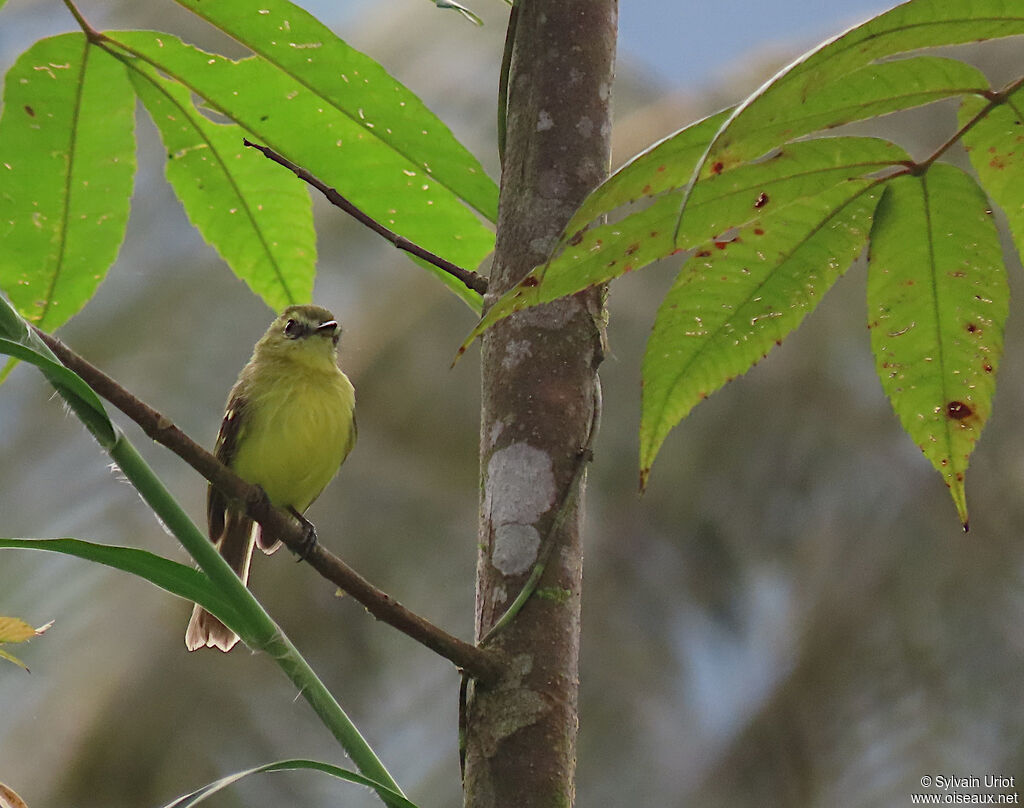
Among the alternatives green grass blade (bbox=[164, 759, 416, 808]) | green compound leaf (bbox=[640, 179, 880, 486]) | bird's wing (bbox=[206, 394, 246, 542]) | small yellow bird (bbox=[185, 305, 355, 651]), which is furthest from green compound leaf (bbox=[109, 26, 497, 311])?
bird's wing (bbox=[206, 394, 246, 542])

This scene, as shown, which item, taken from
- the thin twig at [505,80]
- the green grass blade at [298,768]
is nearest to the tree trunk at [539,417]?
the thin twig at [505,80]

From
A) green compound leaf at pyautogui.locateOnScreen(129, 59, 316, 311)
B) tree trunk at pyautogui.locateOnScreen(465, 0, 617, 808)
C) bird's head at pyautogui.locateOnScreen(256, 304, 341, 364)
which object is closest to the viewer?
tree trunk at pyautogui.locateOnScreen(465, 0, 617, 808)

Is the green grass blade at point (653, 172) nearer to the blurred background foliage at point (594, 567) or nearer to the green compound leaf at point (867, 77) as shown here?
the green compound leaf at point (867, 77)

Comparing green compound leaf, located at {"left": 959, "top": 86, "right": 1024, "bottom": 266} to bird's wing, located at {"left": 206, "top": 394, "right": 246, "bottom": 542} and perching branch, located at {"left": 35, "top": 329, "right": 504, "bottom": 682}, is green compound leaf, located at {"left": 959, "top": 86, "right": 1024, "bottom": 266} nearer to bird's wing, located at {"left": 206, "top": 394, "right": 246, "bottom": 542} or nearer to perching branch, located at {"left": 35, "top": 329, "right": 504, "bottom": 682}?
perching branch, located at {"left": 35, "top": 329, "right": 504, "bottom": 682}

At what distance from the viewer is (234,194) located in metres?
1.51

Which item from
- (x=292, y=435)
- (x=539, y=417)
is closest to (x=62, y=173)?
(x=539, y=417)

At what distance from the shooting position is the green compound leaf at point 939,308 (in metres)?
1.08

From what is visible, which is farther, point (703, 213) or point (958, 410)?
point (958, 410)

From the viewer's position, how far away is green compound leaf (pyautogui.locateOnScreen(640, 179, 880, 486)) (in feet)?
3.67

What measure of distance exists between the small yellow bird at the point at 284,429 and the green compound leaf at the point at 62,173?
1284 millimetres

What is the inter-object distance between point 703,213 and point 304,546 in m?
0.53

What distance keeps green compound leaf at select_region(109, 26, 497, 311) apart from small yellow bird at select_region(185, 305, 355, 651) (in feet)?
4.31

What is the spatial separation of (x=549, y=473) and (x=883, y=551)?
4974 millimetres

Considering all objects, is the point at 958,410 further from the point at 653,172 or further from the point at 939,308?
the point at 653,172
